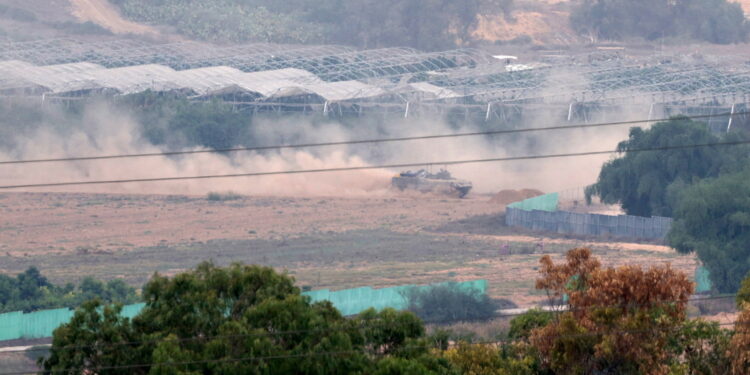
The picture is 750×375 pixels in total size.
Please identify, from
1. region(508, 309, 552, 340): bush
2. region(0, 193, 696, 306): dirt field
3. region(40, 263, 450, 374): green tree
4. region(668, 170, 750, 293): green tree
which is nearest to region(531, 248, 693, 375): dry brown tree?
region(508, 309, 552, 340): bush

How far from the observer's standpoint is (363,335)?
25.3 meters

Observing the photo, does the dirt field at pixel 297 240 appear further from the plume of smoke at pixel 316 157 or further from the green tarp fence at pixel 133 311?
the green tarp fence at pixel 133 311

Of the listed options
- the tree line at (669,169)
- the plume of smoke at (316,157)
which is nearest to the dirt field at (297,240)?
the plume of smoke at (316,157)

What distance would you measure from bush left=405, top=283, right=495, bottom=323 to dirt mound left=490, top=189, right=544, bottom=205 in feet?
107

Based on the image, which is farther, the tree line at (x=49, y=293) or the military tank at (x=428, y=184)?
the military tank at (x=428, y=184)

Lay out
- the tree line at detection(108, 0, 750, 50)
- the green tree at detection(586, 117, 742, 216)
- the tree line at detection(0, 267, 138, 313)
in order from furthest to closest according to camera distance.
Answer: the tree line at detection(108, 0, 750, 50)
the green tree at detection(586, 117, 742, 216)
the tree line at detection(0, 267, 138, 313)

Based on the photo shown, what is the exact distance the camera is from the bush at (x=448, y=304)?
151 feet

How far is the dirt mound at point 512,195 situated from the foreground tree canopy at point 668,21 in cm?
6273

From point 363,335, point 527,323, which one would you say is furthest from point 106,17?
point 363,335

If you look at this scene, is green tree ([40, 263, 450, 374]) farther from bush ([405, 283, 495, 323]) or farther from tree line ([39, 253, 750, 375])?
bush ([405, 283, 495, 323])

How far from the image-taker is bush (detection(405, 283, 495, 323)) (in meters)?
45.9

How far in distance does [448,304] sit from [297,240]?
20.9 m

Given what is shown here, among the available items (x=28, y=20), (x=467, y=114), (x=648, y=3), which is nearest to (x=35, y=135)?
(x=467, y=114)

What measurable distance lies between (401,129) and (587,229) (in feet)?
108
